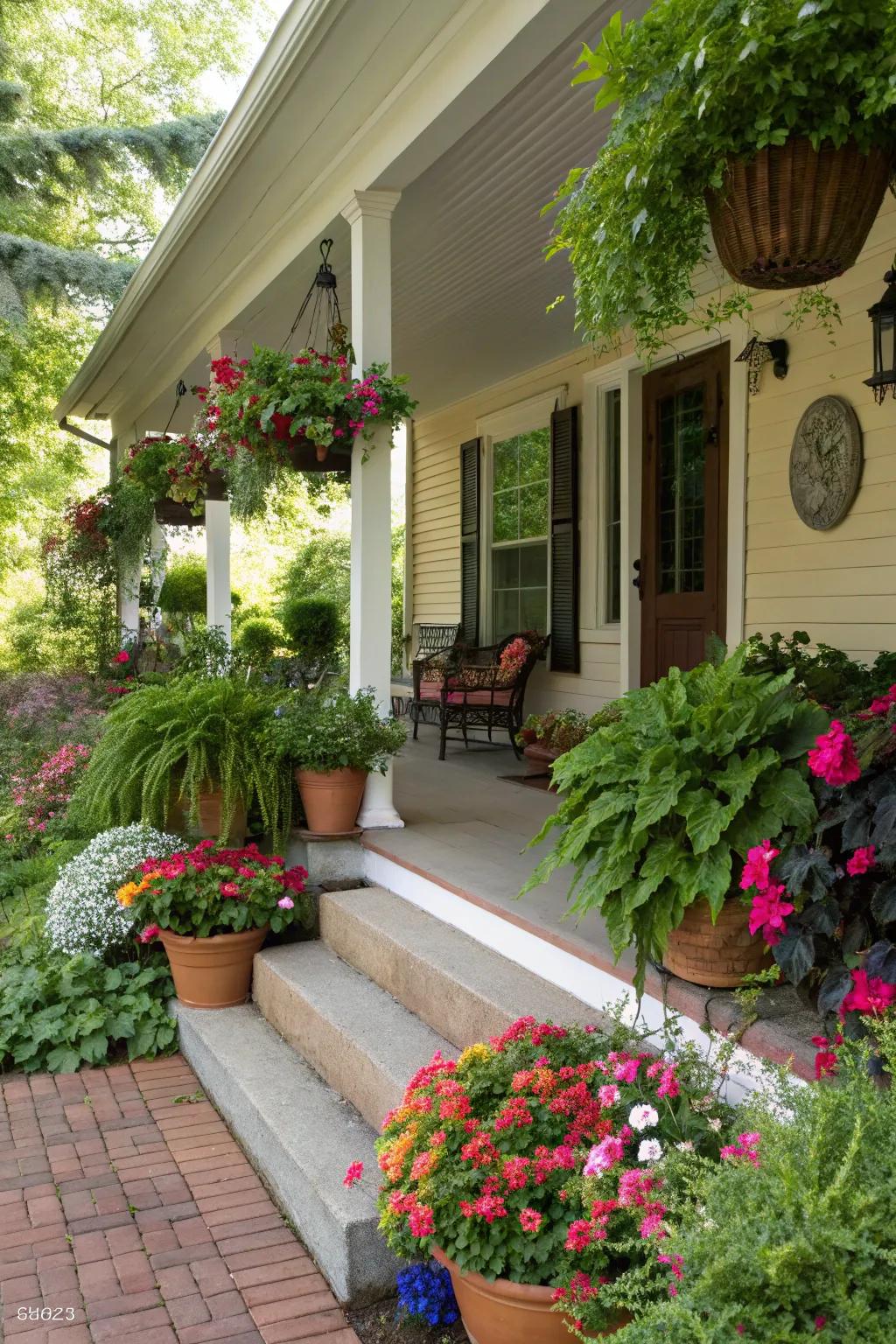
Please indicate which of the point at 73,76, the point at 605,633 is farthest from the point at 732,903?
the point at 73,76

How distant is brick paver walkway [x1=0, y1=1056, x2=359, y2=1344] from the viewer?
2.23 meters

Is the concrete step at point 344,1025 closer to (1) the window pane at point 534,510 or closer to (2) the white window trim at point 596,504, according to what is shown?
(2) the white window trim at point 596,504

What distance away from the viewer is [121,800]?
4180mm

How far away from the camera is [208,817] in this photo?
14.1 ft

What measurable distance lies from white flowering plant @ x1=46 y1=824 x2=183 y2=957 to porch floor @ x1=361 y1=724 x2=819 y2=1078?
88 cm

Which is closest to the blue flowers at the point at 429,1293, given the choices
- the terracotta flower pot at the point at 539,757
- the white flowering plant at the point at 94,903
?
the white flowering plant at the point at 94,903

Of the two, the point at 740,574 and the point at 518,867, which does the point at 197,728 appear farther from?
the point at 740,574

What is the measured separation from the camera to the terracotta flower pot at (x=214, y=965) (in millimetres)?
3646

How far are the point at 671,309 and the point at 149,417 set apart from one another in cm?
780

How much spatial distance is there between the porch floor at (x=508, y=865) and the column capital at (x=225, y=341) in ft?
8.61

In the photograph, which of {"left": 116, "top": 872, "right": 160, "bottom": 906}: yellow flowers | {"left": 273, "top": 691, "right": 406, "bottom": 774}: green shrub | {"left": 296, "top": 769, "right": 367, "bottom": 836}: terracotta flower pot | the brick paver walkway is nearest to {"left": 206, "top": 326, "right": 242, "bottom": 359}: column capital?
{"left": 273, "top": 691, "right": 406, "bottom": 774}: green shrub

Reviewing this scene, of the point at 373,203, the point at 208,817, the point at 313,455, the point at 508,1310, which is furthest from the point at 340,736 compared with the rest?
the point at 508,1310

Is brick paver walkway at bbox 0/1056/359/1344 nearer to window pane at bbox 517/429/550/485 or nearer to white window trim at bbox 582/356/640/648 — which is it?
white window trim at bbox 582/356/640/648

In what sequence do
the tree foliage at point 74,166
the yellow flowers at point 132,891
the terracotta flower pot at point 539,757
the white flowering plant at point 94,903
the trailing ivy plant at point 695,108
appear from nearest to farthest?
the trailing ivy plant at point 695,108
the yellow flowers at point 132,891
the white flowering plant at point 94,903
the terracotta flower pot at point 539,757
the tree foliage at point 74,166
